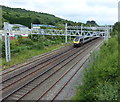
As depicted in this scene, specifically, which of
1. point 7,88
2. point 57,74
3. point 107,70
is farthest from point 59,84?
point 107,70

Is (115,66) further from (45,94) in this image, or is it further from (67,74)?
(67,74)

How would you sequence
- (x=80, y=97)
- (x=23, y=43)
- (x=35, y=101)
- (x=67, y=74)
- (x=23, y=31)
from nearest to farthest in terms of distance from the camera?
(x=80, y=97), (x=35, y=101), (x=67, y=74), (x=23, y=31), (x=23, y=43)

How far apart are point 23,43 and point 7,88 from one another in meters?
21.8

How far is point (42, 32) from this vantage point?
34250mm

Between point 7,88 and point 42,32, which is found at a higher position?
point 42,32

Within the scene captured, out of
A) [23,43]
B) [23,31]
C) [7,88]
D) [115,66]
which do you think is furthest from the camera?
[23,43]

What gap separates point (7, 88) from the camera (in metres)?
12.2

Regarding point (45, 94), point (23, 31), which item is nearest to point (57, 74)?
point (45, 94)

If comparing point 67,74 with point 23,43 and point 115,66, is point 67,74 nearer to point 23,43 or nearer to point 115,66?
point 115,66

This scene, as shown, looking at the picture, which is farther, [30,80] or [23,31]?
[23,31]

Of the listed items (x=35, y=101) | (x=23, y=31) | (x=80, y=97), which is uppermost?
(x=23, y=31)

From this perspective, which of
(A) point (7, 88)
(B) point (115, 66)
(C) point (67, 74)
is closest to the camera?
(B) point (115, 66)

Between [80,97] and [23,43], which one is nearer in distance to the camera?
[80,97]

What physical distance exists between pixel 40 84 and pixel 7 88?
2735mm
